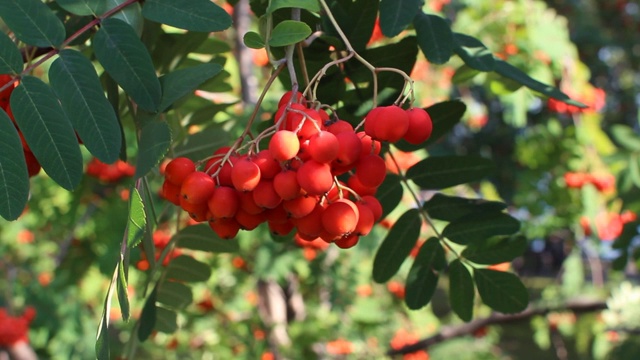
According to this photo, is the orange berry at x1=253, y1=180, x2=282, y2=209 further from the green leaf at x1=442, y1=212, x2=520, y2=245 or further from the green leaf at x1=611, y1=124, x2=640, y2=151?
the green leaf at x1=611, y1=124, x2=640, y2=151

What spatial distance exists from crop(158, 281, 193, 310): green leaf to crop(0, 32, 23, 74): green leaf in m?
0.48

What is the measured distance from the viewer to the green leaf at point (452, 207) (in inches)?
41.4

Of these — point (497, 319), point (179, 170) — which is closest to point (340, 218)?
point (179, 170)

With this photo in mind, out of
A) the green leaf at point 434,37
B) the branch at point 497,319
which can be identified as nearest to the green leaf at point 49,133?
the green leaf at point 434,37

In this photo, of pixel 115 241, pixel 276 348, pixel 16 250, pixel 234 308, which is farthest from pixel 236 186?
pixel 16 250

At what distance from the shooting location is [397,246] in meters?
1.09

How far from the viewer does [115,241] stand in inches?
91.7

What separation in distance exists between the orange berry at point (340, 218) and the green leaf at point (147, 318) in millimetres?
408

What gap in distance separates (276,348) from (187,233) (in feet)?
5.64

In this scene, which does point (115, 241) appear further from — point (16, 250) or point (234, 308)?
point (16, 250)

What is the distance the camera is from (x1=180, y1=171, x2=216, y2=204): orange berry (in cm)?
72

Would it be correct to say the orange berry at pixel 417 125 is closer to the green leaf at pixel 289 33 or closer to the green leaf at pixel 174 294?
the green leaf at pixel 289 33

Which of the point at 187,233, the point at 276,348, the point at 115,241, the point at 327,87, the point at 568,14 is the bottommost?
the point at 568,14

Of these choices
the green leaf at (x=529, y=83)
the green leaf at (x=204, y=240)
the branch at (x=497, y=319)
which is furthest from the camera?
the branch at (x=497, y=319)
